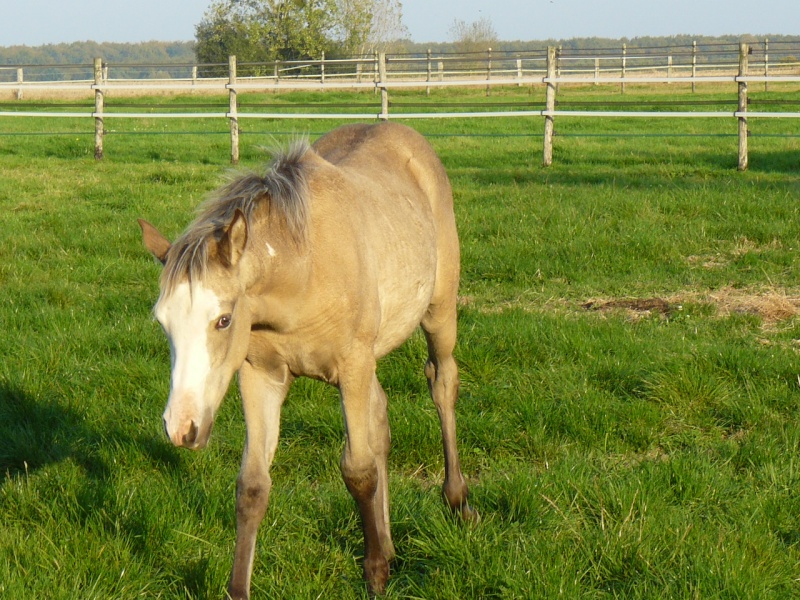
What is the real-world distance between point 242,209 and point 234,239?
209 millimetres

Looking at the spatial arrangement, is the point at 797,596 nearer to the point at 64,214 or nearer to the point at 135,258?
the point at 135,258

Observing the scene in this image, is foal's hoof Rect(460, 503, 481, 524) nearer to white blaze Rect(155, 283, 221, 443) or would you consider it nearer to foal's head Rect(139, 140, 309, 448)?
foal's head Rect(139, 140, 309, 448)

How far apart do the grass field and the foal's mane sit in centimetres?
119

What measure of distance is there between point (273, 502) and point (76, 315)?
3.17 metres

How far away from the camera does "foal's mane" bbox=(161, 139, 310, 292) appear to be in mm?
2682

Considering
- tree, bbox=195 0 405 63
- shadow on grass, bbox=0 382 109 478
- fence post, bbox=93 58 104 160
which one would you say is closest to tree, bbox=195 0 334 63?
tree, bbox=195 0 405 63

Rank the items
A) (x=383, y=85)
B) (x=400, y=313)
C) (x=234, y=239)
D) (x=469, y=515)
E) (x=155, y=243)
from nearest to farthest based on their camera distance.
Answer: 1. (x=234, y=239)
2. (x=155, y=243)
3. (x=469, y=515)
4. (x=400, y=313)
5. (x=383, y=85)

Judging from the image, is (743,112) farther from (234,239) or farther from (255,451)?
(234,239)

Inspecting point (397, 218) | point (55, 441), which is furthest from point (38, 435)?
point (397, 218)

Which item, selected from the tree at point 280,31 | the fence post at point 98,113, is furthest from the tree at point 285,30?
the fence post at point 98,113

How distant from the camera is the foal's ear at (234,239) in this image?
9.00 feet

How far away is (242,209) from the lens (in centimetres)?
296

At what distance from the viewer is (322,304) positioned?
314 cm

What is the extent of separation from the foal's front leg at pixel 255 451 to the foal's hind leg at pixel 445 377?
92 centimetres
